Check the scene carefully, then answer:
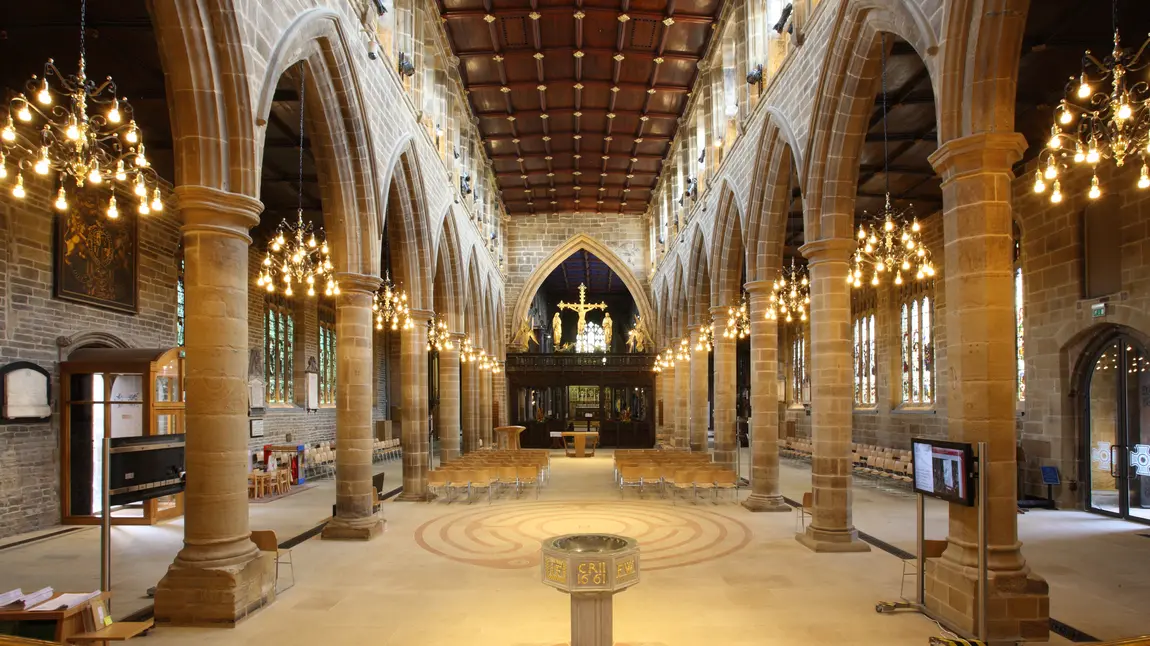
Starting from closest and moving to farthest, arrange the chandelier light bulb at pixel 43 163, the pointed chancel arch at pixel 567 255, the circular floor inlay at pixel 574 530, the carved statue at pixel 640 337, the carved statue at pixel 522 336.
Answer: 1. the chandelier light bulb at pixel 43 163
2. the circular floor inlay at pixel 574 530
3. the carved statue at pixel 640 337
4. the carved statue at pixel 522 336
5. the pointed chancel arch at pixel 567 255

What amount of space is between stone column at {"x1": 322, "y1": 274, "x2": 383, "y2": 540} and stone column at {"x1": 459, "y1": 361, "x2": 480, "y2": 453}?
1266cm

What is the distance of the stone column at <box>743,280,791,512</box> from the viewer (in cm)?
1286

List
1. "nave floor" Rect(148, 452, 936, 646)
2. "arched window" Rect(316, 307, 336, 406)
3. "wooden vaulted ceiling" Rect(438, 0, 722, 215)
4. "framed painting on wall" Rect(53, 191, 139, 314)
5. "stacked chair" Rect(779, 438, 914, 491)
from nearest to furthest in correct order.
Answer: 1. "nave floor" Rect(148, 452, 936, 646)
2. "framed painting on wall" Rect(53, 191, 139, 314)
3. "stacked chair" Rect(779, 438, 914, 491)
4. "wooden vaulted ceiling" Rect(438, 0, 722, 215)
5. "arched window" Rect(316, 307, 336, 406)

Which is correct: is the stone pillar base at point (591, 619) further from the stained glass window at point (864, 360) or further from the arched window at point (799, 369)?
the arched window at point (799, 369)

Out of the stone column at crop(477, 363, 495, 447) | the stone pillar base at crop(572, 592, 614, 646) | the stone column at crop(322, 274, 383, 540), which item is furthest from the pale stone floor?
the stone column at crop(477, 363, 495, 447)

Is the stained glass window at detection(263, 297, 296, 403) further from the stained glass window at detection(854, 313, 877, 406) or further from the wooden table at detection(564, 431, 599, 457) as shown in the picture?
the stained glass window at detection(854, 313, 877, 406)

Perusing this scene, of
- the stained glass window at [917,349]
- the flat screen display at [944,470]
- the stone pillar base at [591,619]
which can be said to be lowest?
the stone pillar base at [591,619]

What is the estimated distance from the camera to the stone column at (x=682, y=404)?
78.7 ft

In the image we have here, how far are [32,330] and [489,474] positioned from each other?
789 centimetres

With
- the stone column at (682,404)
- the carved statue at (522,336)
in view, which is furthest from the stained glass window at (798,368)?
the carved statue at (522,336)

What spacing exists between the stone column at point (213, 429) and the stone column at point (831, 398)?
23.3ft

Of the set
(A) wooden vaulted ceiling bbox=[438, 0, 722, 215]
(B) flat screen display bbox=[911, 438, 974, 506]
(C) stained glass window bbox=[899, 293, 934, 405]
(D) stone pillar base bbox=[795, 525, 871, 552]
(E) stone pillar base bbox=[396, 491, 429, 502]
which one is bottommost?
(E) stone pillar base bbox=[396, 491, 429, 502]

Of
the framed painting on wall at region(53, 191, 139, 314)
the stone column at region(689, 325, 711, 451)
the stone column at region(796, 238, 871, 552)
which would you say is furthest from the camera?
the stone column at region(689, 325, 711, 451)

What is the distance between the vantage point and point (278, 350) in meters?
21.5
